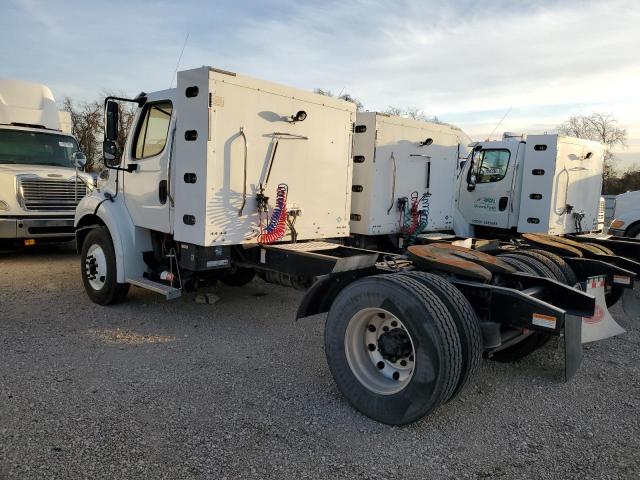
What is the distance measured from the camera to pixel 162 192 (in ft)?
18.5

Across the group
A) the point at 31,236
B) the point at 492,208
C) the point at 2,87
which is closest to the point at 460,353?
the point at 492,208

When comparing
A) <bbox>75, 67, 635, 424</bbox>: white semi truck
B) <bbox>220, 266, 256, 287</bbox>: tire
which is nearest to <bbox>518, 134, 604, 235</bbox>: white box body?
<bbox>75, 67, 635, 424</bbox>: white semi truck

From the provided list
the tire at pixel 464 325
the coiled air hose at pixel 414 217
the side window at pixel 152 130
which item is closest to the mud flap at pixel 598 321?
the tire at pixel 464 325

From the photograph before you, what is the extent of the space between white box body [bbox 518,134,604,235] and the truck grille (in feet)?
27.8

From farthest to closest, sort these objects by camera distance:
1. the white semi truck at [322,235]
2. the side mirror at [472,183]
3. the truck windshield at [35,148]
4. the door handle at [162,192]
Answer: the side mirror at [472,183] < the truck windshield at [35,148] < the door handle at [162,192] < the white semi truck at [322,235]

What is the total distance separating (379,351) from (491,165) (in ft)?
24.3

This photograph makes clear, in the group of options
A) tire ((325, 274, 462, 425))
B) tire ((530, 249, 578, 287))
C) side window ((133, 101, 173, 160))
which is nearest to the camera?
tire ((325, 274, 462, 425))

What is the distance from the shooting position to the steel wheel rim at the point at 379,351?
359 cm

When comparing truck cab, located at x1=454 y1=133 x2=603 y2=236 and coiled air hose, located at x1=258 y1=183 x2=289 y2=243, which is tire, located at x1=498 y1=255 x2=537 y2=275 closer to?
coiled air hose, located at x1=258 y1=183 x2=289 y2=243

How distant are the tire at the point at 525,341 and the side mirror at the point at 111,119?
4410 millimetres

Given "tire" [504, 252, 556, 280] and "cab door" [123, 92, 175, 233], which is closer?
"tire" [504, 252, 556, 280]

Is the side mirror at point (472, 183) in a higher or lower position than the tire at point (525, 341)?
higher

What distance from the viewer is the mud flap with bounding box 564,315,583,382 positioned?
148 inches

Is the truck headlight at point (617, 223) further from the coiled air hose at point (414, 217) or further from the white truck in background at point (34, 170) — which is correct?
the white truck in background at point (34, 170)
